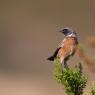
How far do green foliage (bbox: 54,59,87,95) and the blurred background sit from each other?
644 centimetres

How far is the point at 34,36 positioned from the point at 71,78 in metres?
9.10

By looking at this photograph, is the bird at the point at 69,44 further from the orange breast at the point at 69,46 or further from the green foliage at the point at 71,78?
the green foliage at the point at 71,78

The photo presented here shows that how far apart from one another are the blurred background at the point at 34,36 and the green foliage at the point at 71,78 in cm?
644

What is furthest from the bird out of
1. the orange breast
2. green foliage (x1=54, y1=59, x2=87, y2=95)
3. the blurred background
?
the blurred background

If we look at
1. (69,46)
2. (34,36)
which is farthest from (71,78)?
(34,36)

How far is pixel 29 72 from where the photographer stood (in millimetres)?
10836

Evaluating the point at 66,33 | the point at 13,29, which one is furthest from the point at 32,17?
the point at 66,33

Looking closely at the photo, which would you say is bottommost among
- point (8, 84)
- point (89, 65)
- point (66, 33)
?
point (89, 65)

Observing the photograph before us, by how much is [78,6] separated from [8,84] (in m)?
2.77

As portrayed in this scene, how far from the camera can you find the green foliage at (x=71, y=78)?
306 centimetres

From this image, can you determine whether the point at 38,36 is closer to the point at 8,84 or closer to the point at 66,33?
the point at 8,84

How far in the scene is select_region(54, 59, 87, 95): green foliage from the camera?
121 inches

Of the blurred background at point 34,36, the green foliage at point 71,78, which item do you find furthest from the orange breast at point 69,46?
the blurred background at point 34,36

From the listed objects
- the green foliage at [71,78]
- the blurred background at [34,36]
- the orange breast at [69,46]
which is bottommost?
the green foliage at [71,78]
